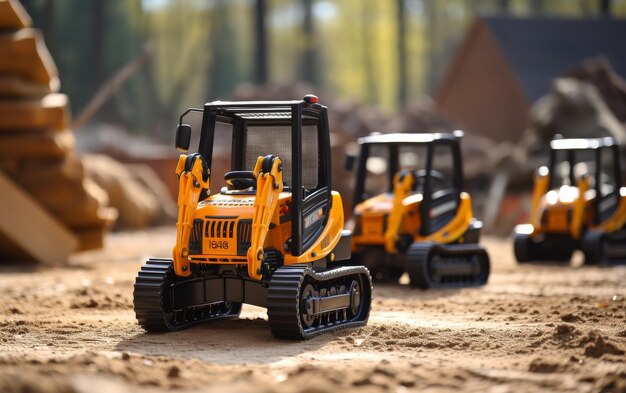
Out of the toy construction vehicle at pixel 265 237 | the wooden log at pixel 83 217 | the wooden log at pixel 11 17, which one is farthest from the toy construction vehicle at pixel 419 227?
the wooden log at pixel 11 17

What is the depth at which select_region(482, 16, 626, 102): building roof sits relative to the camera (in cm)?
3691

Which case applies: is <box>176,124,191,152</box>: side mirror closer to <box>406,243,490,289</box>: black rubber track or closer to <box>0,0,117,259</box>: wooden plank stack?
<box>406,243,490,289</box>: black rubber track

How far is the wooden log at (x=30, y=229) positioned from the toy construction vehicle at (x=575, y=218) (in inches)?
321

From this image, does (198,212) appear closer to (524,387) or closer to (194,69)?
(524,387)

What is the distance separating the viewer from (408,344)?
924 centimetres

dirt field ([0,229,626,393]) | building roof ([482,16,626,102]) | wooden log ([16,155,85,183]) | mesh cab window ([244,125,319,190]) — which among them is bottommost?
dirt field ([0,229,626,393])

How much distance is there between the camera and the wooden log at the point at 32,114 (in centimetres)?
1744

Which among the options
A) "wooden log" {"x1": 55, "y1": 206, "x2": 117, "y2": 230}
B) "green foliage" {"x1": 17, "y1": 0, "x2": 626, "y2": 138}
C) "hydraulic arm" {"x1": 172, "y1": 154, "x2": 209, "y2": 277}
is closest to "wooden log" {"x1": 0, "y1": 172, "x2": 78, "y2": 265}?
"wooden log" {"x1": 55, "y1": 206, "x2": 117, "y2": 230}

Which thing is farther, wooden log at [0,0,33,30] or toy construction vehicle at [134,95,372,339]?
wooden log at [0,0,33,30]

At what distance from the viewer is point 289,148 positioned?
10.6 metres

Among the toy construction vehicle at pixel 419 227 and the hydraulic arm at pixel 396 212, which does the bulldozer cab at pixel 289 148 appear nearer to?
the toy construction vehicle at pixel 419 227

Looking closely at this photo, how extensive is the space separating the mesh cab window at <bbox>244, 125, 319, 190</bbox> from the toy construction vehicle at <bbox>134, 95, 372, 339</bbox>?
1 cm

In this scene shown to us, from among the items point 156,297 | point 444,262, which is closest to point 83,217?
point 444,262

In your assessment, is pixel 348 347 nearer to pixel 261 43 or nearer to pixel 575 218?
pixel 575 218
